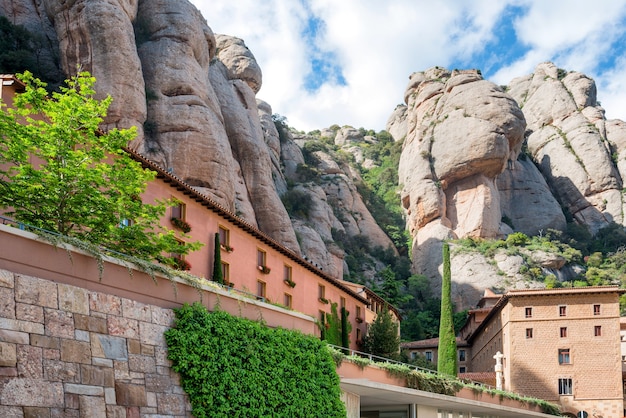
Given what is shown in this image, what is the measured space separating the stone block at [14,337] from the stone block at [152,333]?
3.45 m

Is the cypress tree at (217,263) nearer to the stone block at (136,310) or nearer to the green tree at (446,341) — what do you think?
the stone block at (136,310)

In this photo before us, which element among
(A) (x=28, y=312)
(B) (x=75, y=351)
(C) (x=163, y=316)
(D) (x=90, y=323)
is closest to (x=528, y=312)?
(C) (x=163, y=316)

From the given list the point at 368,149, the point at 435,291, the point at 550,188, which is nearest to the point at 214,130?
the point at 435,291

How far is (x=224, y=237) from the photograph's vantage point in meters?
A: 38.8

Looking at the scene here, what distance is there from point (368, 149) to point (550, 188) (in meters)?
37.8

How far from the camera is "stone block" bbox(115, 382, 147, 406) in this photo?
598 inches

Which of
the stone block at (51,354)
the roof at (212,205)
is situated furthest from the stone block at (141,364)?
the roof at (212,205)

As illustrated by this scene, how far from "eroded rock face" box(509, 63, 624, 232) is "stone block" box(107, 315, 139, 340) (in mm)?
97712

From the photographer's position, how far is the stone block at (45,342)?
1362 centimetres

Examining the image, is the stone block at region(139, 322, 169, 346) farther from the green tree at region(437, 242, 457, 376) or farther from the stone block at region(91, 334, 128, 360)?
the green tree at region(437, 242, 457, 376)

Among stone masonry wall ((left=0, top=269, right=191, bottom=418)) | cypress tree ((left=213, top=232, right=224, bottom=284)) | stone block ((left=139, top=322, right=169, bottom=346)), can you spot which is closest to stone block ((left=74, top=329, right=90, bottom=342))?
stone masonry wall ((left=0, top=269, right=191, bottom=418))

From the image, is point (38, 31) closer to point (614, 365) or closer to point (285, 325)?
point (285, 325)

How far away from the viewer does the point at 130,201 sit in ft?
68.9

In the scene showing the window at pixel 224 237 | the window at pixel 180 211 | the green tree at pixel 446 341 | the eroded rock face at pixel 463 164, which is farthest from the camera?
the eroded rock face at pixel 463 164
